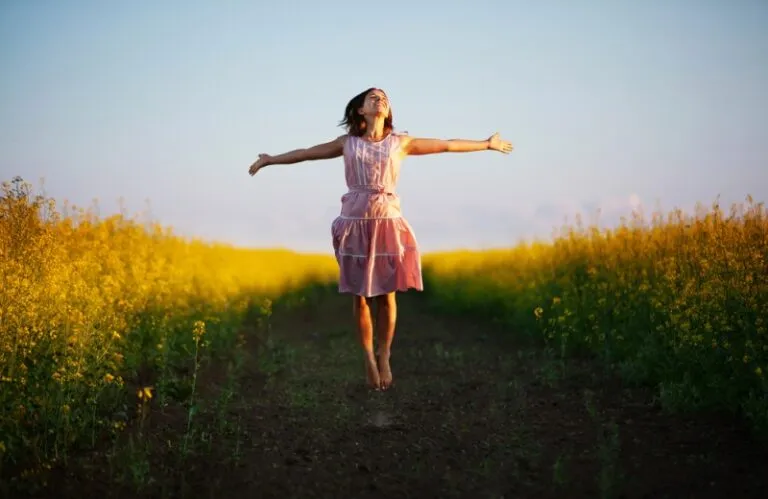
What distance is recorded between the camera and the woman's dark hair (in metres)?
6.30

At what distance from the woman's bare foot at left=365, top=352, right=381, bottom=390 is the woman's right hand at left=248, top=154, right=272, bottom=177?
1869 mm

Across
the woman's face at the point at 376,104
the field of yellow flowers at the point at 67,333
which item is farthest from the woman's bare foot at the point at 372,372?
the woman's face at the point at 376,104

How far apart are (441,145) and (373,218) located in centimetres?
Result: 89

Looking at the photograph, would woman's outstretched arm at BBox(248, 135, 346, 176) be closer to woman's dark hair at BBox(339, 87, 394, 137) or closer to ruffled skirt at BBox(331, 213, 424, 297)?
woman's dark hair at BBox(339, 87, 394, 137)

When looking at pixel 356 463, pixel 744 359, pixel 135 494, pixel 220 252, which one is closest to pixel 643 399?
pixel 744 359

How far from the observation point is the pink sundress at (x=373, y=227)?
6.10 meters

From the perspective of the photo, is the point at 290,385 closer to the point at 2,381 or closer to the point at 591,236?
the point at 2,381

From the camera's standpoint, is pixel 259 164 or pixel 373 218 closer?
pixel 373 218

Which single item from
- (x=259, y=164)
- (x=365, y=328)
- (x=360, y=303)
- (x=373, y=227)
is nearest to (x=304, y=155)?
(x=259, y=164)

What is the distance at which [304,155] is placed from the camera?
20.8 ft

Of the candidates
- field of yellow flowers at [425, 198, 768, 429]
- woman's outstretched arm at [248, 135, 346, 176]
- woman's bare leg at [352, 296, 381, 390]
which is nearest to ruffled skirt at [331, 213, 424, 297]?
woman's bare leg at [352, 296, 381, 390]

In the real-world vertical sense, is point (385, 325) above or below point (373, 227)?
below

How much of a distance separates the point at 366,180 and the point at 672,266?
9.28ft

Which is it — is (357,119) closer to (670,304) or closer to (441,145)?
(441,145)
